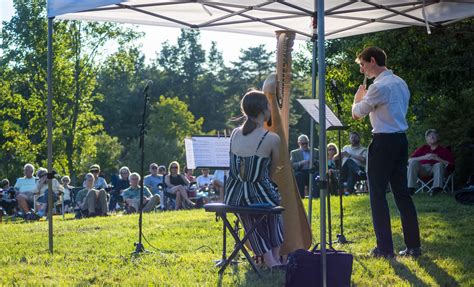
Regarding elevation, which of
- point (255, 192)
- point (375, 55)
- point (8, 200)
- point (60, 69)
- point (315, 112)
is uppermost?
point (60, 69)

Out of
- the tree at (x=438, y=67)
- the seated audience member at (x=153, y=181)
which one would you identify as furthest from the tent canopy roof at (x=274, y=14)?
the seated audience member at (x=153, y=181)

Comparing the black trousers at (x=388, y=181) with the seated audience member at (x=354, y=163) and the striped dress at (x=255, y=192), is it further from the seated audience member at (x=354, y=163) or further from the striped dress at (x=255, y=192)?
the seated audience member at (x=354, y=163)

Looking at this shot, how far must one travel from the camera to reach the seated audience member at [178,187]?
66.1ft

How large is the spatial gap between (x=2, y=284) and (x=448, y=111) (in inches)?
547

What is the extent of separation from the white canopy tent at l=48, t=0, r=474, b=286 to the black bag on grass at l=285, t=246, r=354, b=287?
296cm

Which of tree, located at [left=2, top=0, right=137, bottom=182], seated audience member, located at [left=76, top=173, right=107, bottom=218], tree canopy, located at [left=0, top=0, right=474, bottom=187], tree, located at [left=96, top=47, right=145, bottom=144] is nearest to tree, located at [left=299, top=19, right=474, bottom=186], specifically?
tree canopy, located at [left=0, top=0, right=474, bottom=187]

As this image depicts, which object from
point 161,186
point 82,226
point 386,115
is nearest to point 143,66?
point 161,186

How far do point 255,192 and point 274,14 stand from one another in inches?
123

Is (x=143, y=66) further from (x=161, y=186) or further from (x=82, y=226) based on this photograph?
(x=82, y=226)

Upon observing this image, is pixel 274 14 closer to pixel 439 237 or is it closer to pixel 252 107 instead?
pixel 252 107

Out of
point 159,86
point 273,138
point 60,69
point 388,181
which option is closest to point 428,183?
point 388,181

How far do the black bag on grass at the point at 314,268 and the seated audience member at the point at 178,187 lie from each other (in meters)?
13.8

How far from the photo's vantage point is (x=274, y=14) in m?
9.81

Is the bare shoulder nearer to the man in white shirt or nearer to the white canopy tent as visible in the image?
the man in white shirt
